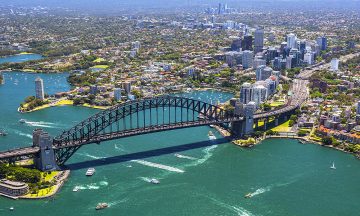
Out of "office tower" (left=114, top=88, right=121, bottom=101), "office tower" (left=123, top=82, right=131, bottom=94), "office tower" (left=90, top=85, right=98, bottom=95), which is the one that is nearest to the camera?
"office tower" (left=114, top=88, right=121, bottom=101)

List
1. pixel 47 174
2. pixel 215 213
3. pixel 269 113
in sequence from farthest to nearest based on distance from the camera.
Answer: pixel 269 113 < pixel 47 174 < pixel 215 213

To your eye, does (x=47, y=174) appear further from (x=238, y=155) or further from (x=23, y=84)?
(x=23, y=84)

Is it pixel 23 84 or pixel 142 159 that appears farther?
pixel 23 84

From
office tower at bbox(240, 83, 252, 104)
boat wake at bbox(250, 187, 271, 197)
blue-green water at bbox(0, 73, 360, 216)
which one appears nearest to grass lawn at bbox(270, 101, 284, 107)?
office tower at bbox(240, 83, 252, 104)

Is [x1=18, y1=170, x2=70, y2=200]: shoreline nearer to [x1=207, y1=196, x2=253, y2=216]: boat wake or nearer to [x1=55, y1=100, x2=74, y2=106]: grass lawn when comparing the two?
[x1=207, y1=196, x2=253, y2=216]: boat wake

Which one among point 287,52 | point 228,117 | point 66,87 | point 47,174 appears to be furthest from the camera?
point 287,52

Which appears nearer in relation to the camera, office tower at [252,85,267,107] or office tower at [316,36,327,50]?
office tower at [252,85,267,107]

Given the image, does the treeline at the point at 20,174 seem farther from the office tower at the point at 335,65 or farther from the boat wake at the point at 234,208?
the office tower at the point at 335,65

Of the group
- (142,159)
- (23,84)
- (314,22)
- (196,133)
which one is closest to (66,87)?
(23,84)
